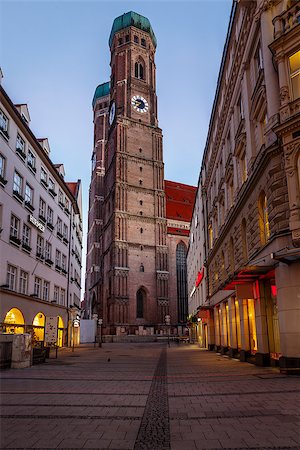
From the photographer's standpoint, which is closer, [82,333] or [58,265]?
[58,265]

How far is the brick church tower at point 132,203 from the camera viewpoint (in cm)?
7294

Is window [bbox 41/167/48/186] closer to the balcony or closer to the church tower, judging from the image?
the balcony

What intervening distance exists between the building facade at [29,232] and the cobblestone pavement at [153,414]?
15.1 metres

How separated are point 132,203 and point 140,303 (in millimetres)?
18572

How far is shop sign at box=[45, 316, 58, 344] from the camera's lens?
31625mm

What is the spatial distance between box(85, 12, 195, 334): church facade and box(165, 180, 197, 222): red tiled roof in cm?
284

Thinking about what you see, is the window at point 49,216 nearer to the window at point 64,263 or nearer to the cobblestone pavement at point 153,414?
the window at point 64,263

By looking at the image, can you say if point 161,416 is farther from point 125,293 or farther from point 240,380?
point 125,293

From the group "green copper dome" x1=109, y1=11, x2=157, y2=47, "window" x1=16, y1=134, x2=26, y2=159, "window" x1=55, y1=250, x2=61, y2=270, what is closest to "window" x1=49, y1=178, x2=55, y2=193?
"window" x1=55, y1=250, x2=61, y2=270

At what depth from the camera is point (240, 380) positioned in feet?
42.4

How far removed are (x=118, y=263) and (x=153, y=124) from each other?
31.7 metres

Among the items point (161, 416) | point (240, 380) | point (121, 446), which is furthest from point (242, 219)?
point (121, 446)

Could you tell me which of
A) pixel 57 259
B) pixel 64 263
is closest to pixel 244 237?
pixel 57 259

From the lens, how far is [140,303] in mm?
74812
